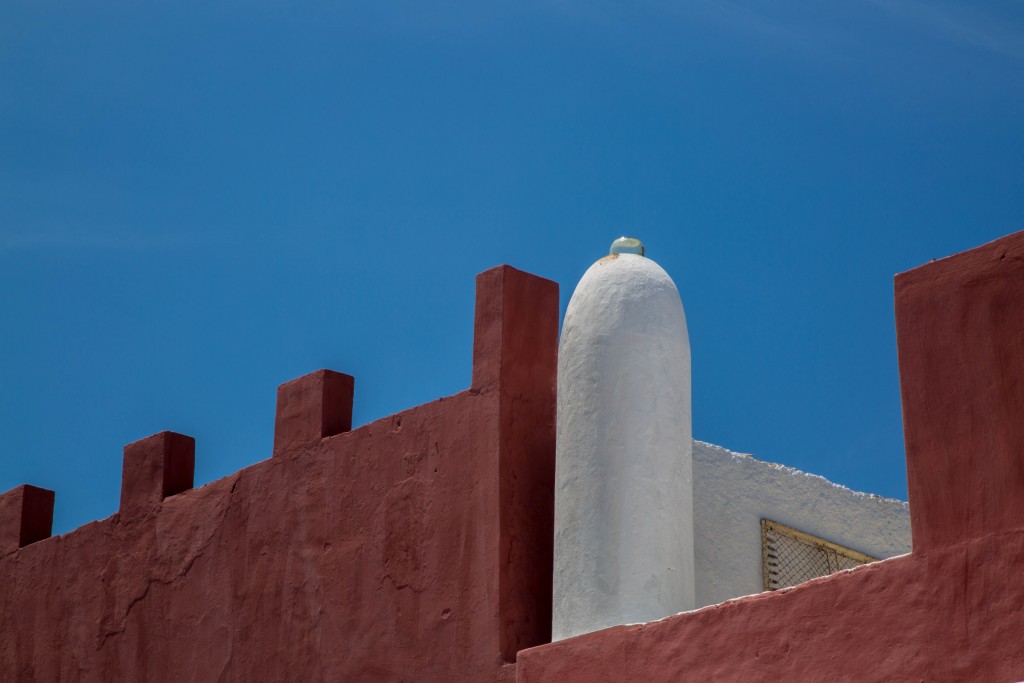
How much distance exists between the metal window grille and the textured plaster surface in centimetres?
117

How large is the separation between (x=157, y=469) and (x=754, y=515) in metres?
4.03

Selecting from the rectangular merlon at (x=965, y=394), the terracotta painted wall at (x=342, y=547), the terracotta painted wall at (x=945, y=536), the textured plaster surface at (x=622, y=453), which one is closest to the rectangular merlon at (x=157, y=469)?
the terracotta painted wall at (x=342, y=547)

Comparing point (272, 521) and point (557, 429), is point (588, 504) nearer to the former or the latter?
point (557, 429)

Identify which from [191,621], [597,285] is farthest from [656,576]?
[191,621]

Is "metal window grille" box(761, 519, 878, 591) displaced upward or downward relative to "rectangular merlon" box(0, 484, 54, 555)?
downward

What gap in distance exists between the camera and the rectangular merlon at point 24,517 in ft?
36.3

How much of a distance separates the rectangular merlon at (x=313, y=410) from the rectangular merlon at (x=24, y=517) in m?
2.96

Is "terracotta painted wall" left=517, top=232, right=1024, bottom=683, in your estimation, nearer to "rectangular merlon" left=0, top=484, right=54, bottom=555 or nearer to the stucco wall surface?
the stucco wall surface

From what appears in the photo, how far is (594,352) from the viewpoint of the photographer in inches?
286

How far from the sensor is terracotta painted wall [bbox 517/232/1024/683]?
5.25 m

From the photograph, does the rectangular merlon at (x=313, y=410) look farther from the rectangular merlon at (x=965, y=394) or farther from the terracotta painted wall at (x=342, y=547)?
the rectangular merlon at (x=965, y=394)

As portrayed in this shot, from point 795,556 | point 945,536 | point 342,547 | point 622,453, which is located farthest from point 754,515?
point 945,536

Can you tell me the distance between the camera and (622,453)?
707 cm

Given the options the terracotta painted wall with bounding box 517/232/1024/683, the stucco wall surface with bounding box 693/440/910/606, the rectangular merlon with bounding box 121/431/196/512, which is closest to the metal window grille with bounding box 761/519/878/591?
the stucco wall surface with bounding box 693/440/910/606
